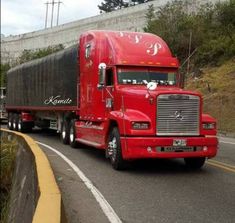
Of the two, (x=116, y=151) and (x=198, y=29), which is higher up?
(x=198, y=29)

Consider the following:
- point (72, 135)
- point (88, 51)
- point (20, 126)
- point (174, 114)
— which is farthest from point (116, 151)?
point (20, 126)

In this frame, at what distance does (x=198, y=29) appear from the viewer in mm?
45844

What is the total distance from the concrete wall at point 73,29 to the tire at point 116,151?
36961 mm

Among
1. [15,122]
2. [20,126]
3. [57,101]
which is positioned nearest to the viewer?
[57,101]

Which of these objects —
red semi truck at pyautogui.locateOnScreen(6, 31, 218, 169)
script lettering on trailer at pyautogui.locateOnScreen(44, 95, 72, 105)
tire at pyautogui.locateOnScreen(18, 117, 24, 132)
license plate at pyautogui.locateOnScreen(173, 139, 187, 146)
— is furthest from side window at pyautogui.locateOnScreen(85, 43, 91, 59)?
tire at pyautogui.locateOnScreen(18, 117, 24, 132)

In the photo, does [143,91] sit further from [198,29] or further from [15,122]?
[198,29]

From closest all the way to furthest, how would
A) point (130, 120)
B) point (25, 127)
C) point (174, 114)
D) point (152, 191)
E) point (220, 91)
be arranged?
point (152, 191) → point (130, 120) → point (174, 114) → point (25, 127) → point (220, 91)

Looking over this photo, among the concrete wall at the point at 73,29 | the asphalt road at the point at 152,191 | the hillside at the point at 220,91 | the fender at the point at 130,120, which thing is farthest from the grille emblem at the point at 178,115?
the concrete wall at the point at 73,29

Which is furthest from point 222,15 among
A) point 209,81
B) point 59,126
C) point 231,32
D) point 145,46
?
point 145,46

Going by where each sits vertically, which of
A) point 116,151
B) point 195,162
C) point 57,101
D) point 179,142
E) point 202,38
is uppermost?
point 202,38

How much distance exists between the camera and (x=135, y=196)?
985 cm

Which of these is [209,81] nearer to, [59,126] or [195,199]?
[59,126]

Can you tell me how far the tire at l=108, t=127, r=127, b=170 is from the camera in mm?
12867

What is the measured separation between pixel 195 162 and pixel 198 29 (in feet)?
110
